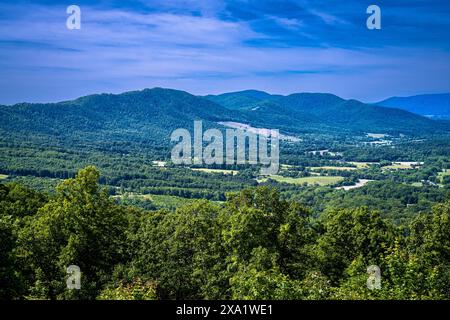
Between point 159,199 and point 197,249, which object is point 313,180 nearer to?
point 159,199

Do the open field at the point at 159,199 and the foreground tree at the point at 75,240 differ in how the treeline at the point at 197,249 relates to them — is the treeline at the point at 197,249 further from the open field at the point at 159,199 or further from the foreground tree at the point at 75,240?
the open field at the point at 159,199

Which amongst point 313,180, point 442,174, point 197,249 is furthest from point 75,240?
point 442,174

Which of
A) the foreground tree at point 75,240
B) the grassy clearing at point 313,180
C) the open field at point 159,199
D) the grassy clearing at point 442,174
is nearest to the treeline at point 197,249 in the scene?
the foreground tree at point 75,240

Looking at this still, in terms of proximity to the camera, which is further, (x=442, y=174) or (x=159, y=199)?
(x=442, y=174)

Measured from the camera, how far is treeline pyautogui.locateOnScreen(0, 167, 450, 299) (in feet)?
65.7

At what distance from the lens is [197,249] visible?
24.0 meters

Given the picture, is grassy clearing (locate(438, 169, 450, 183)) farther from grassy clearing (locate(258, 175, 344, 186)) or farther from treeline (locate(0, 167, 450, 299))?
treeline (locate(0, 167, 450, 299))

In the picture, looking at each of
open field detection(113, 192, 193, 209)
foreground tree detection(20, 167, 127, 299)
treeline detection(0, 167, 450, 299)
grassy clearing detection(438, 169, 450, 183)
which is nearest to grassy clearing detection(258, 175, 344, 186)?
grassy clearing detection(438, 169, 450, 183)

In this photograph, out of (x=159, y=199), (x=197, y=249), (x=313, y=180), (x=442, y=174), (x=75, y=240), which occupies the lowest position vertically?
(x=159, y=199)

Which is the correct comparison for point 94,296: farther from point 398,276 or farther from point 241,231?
point 398,276

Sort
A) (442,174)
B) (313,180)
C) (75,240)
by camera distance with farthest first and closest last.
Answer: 1. (442,174)
2. (313,180)
3. (75,240)

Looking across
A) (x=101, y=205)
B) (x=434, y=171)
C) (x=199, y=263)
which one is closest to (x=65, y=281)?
(x=101, y=205)

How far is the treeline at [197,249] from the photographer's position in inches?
788

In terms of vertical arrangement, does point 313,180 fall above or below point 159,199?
above
